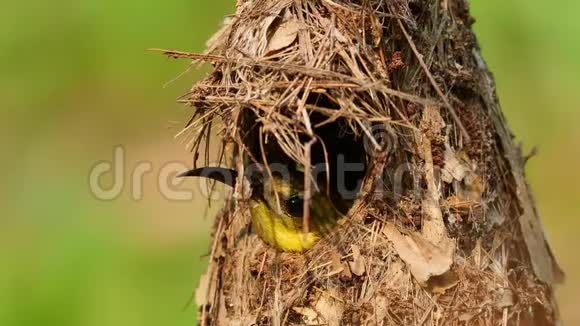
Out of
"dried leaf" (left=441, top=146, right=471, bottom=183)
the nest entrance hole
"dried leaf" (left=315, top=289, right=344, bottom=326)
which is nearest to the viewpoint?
"dried leaf" (left=315, top=289, right=344, bottom=326)

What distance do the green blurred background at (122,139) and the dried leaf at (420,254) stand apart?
3553 millimetres

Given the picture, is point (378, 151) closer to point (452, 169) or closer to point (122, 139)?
point (452, 169)

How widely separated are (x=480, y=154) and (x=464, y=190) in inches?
8.2

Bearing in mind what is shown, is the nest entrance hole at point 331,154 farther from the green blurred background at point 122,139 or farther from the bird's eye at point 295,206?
the green blurred background at point 122,139

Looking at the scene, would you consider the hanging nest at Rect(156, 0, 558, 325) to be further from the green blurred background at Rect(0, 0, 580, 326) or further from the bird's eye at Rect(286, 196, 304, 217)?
the green blurred background at Rect(0, 0, 580, 326)

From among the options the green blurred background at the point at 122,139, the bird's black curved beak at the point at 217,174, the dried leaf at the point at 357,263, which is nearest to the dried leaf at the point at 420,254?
the dried leaf at the point at 357,263

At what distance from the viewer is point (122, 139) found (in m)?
9.95

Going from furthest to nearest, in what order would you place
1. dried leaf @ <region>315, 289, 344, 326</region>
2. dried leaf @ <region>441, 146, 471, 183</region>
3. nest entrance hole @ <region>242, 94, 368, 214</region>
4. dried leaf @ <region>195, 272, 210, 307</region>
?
dried leaf @ <region>195, 272, 210, 307</region>, nest entrance hole @ <region>242, 94, 368, 214</region>, dried leaf @ <region>441, 146, 471, 183</region>, dried leaf @ <region>315, 289, 344, 326</region>

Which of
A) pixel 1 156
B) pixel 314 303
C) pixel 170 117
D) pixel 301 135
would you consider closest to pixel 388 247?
pixel 314 303

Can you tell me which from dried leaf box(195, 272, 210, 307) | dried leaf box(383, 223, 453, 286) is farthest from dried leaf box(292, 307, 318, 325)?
dried leaf box(195, 272, 210, 307)

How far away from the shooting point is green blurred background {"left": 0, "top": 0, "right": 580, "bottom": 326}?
7.51 m

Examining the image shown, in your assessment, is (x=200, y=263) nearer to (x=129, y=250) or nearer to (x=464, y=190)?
(x=129, y=250)

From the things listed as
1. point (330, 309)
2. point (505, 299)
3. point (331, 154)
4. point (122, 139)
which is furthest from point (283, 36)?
point (122, 139)

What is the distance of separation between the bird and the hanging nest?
7 centimetres
